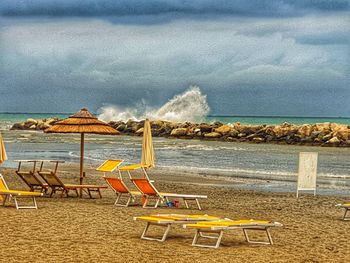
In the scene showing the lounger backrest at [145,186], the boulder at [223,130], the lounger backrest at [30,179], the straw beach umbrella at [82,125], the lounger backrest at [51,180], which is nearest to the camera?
the lounger backrest at [145,186]

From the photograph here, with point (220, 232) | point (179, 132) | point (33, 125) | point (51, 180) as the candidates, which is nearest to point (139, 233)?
point (220, 232)

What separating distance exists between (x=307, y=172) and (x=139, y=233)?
8.36 metres

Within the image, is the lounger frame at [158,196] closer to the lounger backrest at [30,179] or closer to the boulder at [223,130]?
the lounger backrest at [30,179]

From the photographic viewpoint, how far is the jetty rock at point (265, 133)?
53594mm

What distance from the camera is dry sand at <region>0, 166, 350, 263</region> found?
937cm

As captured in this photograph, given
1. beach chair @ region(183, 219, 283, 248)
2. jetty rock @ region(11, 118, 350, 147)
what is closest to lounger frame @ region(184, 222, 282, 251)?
beach chair @ region(183, 219, 283, 248)

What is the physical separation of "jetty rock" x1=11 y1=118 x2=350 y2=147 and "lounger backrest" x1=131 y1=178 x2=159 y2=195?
125ft

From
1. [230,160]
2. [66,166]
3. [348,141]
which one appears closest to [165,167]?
[66,166]

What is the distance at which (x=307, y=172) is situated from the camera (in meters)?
18.8

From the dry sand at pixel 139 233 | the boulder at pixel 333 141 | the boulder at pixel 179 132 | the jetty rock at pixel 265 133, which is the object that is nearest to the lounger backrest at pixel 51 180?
the dry sand at pixel 139 233

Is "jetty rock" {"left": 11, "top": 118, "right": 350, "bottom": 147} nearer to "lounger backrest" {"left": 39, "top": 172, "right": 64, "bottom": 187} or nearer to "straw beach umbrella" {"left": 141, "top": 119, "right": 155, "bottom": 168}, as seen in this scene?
"straw beach umbrella" {"left": 141, "top": 119, "right": 155, "bottom": 168}

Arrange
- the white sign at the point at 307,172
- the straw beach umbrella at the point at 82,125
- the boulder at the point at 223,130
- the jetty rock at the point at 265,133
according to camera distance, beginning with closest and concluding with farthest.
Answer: the straw beach umbrella at the point at 82,125 → the white sign at the point at 307,172 → the jetty rock at the point at 265,133 → the boulder at the point at 223,130

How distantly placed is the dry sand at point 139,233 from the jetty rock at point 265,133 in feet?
122

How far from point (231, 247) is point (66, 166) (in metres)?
19.0
